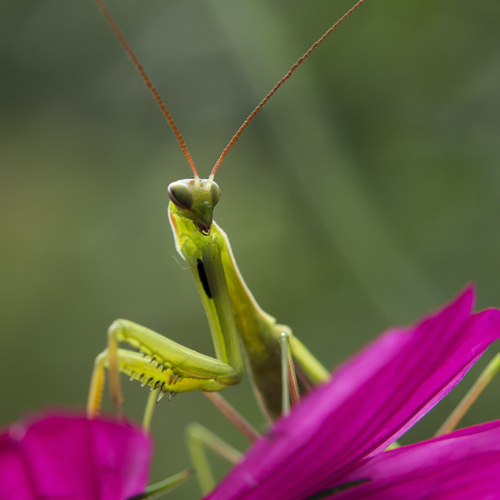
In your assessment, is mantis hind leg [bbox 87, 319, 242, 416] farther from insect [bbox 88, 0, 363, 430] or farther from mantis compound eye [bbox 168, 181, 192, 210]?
mantis compound eye [bbox 168, 181, 192, 210]

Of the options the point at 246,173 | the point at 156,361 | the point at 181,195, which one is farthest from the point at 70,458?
the point at 246,173

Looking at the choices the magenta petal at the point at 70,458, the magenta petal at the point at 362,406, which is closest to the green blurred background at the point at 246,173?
the magenta petal at the point at 362,406

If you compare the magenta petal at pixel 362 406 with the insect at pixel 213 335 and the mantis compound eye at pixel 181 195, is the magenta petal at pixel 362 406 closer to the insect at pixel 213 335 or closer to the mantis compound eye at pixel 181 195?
the insect at pixel 213 335

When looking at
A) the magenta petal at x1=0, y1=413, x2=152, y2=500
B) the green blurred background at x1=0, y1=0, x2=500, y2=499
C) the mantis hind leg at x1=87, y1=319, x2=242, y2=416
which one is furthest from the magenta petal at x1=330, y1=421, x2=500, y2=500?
the green blurred background at x1=0, y1=0, x2=500, y2=499

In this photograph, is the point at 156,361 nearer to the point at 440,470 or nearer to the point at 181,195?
the point at 181,195

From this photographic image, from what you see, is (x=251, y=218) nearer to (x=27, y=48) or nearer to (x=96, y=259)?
(x=96, y=259)
